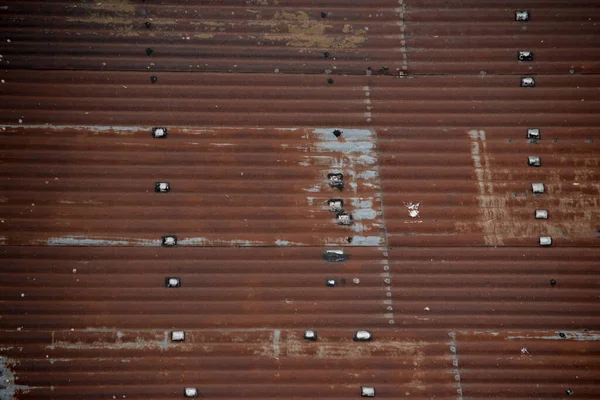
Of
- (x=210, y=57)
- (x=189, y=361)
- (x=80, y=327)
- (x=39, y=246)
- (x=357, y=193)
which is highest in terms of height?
(x=210, y=57)

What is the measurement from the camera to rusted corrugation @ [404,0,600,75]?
10930mm

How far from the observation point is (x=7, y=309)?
31.9 ft

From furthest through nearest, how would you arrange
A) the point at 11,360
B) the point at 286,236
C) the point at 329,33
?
1. the point at 329,33
2. the point at 286,236
3. the point at 11,360

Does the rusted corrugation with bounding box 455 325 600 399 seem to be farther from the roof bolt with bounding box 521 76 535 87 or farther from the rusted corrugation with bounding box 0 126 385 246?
the roof bolt with bounding box 521 76 535 87

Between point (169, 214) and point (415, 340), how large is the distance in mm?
5471

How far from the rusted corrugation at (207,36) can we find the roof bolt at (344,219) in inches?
120

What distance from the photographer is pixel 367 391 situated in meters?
9.80

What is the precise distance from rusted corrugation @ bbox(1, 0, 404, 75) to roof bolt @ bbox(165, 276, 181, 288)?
14.1 feet

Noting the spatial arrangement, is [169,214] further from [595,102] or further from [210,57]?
[595,102]

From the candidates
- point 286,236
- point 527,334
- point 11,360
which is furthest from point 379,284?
point 11,360

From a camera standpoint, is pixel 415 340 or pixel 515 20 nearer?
pixel 415 340

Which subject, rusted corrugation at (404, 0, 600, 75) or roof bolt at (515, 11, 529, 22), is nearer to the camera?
rusted corrugation at (404, 0, 600, 75)

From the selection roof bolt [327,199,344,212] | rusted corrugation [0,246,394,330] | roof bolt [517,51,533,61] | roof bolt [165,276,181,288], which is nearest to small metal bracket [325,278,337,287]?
rusted corrugation [0,246,394,330]

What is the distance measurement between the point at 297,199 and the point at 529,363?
18.4 ft
